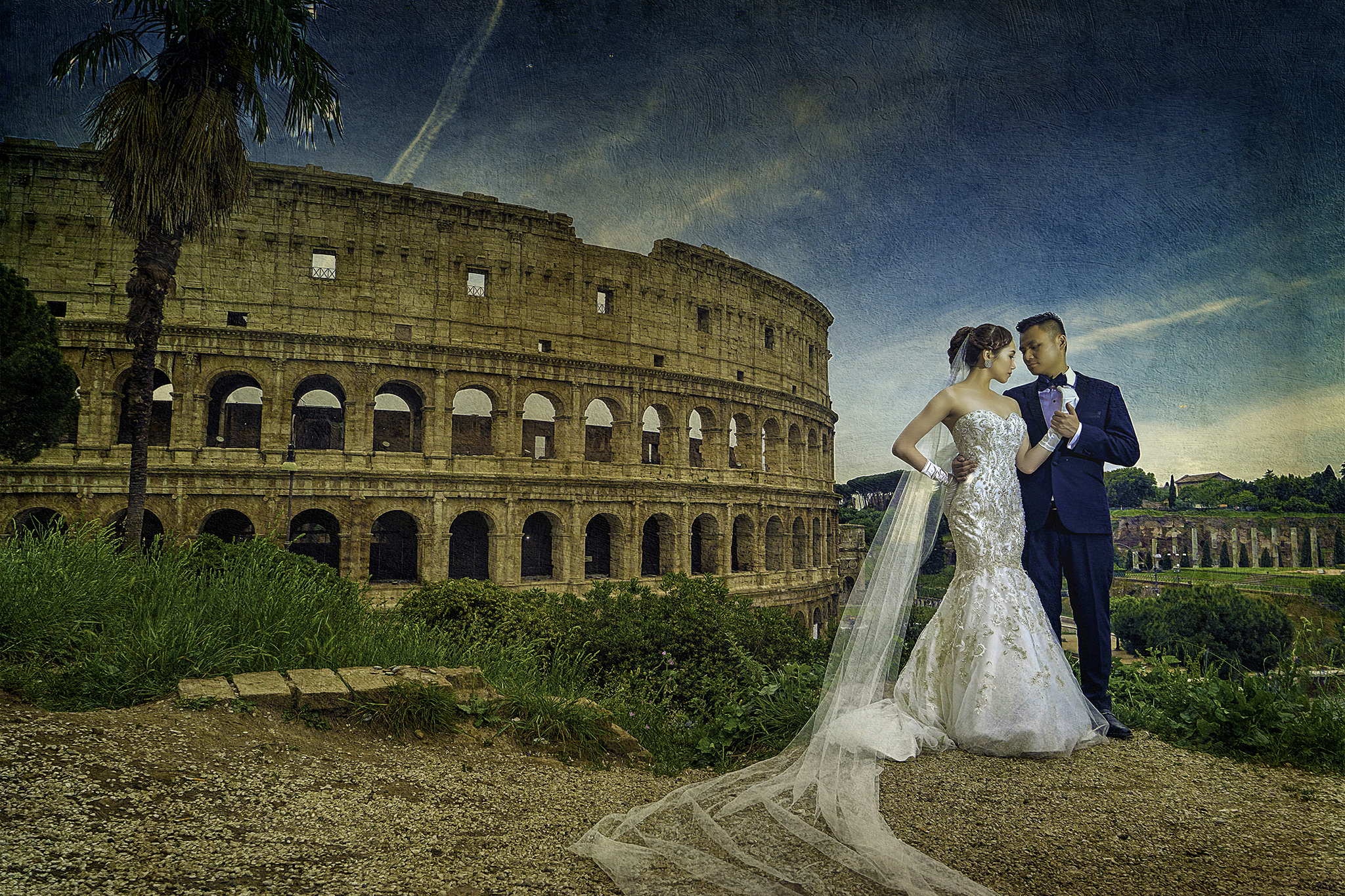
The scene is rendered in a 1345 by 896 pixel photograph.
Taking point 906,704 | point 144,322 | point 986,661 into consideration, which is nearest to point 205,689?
point 906,704

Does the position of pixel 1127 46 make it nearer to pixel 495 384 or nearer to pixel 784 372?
pixel 495 384

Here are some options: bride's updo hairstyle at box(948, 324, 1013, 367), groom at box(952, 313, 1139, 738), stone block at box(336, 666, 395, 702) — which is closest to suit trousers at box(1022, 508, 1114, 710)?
groom at box(952, 313, 1139, 738)

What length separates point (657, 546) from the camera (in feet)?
68.2

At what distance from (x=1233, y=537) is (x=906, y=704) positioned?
598 cm

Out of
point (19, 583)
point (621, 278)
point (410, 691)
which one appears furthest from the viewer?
point (621, 278)

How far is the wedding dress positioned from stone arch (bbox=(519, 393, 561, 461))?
15809mm

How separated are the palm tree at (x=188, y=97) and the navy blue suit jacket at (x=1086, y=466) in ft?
29.3

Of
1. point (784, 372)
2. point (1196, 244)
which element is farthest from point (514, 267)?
point (1196, 244)

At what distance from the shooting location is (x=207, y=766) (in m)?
3.00

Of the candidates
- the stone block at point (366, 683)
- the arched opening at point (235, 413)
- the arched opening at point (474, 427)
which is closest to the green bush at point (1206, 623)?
the stone block at point (366, 683)

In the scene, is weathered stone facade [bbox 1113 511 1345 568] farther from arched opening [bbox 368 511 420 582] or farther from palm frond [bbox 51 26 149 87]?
arched opening [bbox 368 511 420 582]

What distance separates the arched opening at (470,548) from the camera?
1875 centimetres

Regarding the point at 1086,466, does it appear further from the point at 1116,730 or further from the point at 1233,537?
the point at 1233,537

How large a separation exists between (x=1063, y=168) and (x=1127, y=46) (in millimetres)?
1200
